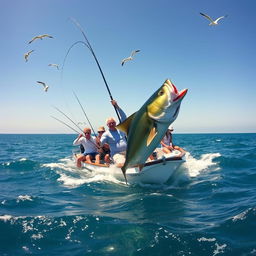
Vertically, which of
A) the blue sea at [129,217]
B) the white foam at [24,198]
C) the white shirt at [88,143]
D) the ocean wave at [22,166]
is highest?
the white shirt at [88,143]

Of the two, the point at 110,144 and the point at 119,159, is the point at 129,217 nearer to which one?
the point at 119,159

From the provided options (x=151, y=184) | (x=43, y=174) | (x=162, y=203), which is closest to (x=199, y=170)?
(x=151, y=184)

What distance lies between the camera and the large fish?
10.1 feet

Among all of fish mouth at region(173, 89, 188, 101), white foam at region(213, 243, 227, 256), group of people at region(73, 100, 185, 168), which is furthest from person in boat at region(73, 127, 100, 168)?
fish mouth at region(173, 89, 188, 101)

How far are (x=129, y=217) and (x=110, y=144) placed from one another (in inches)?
186

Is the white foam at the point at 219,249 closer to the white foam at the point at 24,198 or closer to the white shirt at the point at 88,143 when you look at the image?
the white foam at the point at 24,198

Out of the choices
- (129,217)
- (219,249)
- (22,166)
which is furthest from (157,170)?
(22,166)

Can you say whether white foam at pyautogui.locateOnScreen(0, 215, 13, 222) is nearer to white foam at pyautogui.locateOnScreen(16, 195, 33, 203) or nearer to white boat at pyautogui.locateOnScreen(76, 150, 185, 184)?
white foam at pyautogui.locateOnScreen(16, 195, 33, 203)

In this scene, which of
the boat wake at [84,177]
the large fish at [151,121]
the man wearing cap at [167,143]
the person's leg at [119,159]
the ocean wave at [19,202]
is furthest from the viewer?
the man wearing cap at [167,143]

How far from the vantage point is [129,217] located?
6703 millimetres

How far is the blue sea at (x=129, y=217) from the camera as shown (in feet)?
16.3

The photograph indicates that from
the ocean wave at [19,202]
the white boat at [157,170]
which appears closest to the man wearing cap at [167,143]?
the white boat at [157,170]

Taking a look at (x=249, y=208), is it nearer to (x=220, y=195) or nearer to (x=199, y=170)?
(x=220, y=195)

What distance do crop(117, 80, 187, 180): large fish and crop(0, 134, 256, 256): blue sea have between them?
Answer: 7.39 feet
